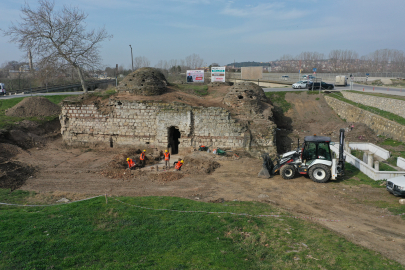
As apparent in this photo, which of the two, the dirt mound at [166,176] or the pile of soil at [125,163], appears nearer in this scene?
the dirt mound at [166,176]

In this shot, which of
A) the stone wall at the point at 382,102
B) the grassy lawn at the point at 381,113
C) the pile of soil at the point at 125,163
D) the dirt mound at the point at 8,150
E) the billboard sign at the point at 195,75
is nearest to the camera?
the pile of soil at the point at 125,163

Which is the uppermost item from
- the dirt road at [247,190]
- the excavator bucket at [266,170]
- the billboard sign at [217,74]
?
the billboard sign at [217,74]

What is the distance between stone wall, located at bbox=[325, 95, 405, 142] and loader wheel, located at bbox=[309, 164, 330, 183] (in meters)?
8.76

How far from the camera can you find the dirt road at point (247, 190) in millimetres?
8345

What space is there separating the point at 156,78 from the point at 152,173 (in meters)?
9.82

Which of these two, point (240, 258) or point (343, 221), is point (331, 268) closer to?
point (240, 258)

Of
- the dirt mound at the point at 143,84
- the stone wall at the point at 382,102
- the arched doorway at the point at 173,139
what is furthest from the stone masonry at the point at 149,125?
the stone wall at the point at 382,102

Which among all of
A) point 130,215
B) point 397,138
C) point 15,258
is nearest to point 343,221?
point 130,215

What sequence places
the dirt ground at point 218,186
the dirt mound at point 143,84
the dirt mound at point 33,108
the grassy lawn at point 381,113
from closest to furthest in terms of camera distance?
1. the dirt ground at point 218,186
2. the grassy lawn at point 381,113
3. the dirt mound at point 143,84
4. the dirt mound at point 33,108

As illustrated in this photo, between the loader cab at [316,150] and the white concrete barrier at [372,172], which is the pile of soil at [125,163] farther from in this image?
the white concrete barrier at [372,172]

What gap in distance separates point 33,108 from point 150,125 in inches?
487

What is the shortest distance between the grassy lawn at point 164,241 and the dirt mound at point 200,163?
17.5ft

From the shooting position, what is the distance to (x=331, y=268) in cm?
612

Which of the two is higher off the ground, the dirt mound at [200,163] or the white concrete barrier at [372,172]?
the white concrete barrier at [372,172]
